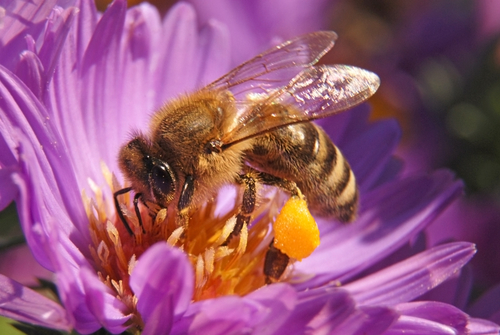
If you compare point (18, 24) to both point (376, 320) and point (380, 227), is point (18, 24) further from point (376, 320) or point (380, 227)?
point (380, 227)

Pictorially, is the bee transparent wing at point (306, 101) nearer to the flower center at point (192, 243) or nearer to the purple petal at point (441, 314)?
the flower center at point (192, 243)

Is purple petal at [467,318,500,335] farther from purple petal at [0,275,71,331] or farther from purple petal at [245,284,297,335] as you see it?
purple petal at [0,275,71,331]

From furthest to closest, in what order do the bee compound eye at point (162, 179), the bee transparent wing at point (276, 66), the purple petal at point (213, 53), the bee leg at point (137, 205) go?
the purple petal at point (213, 53), the bee transparent wing at point (276, 66), the bee leg at point (137, 205), the bee compound eye at point (162, 179)

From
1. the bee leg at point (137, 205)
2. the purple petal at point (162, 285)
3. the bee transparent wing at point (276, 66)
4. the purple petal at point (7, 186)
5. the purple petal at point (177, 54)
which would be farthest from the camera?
the purple petal at point (177, 54)

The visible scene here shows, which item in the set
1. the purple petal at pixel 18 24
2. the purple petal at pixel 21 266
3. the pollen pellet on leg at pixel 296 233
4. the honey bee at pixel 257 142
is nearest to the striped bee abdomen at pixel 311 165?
the honey bee at pixel 257 142

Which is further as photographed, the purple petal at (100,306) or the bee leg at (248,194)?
the bee leg at (248,194)

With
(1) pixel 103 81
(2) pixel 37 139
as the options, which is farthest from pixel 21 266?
(2) pixel 37 139
